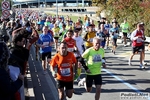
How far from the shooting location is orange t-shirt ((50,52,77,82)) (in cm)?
680

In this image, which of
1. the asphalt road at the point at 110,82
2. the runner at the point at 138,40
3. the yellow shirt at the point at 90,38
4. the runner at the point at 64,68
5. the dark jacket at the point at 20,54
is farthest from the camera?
the runner at the point at 138,40

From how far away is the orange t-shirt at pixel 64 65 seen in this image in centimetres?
680

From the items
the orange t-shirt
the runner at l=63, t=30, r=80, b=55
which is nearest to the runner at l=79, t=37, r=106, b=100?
the orange t-shirt

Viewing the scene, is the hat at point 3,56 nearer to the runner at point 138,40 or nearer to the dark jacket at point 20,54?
the dark jacket at point 20,54

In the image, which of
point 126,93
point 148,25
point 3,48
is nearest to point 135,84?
point 126,93

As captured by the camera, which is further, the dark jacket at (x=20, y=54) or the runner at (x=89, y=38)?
the runner at (x=89, y=38)

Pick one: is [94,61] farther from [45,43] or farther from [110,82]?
[45,43]

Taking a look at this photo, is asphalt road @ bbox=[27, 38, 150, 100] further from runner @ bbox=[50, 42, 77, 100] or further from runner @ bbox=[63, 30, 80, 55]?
runner @ bbox=[63, 30, 80, 55]

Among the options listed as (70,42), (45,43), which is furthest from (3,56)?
(45,43)

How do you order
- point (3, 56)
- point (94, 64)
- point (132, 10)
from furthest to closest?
point (132, 10), point (94, 64), point (3, 56)

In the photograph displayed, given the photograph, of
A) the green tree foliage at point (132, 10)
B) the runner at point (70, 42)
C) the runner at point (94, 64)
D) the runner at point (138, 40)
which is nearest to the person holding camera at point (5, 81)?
the runner at point (94, 64)

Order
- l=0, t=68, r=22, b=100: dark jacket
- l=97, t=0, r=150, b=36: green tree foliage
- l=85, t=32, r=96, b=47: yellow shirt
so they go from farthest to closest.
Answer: l=97, t=0, r=150, b=36: green tree foliage < l=85, t=32, r=96, b=47: yellow shirt < l=0, t=68, r=22, b=100: dark jacket

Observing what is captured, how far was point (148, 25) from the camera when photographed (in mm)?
22812

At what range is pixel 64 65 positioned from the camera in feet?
22.4
